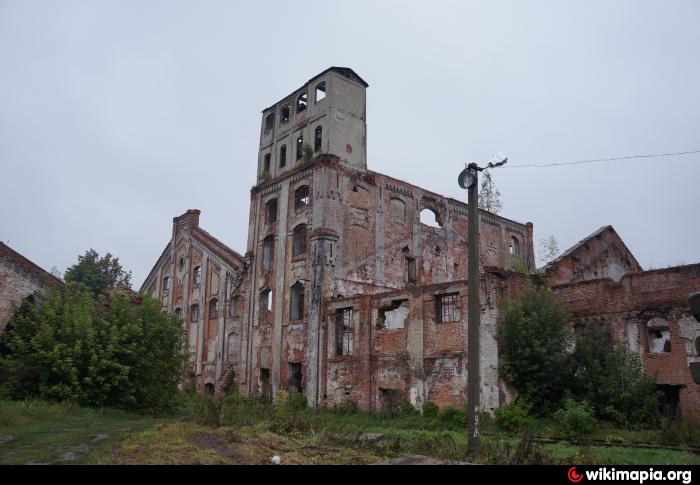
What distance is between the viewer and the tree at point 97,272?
141 feet

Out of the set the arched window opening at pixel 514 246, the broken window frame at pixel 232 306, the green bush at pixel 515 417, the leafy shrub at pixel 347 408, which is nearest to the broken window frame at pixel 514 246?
the arched window opening at pixel 514 246

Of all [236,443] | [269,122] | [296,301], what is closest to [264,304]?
[296,301]

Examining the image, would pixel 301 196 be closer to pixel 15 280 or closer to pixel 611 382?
pixel 15 280

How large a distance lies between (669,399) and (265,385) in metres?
16.9

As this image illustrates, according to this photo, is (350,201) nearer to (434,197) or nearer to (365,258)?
(365,258)

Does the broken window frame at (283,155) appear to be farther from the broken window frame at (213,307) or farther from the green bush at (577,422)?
the green bush at (577,422)

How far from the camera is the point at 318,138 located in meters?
28.8

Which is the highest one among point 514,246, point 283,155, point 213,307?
point 283,155

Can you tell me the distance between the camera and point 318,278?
84.1 ft

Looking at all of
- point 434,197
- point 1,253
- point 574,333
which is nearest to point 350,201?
point 434,197

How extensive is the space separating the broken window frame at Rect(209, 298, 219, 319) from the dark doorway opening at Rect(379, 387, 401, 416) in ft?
43.3
